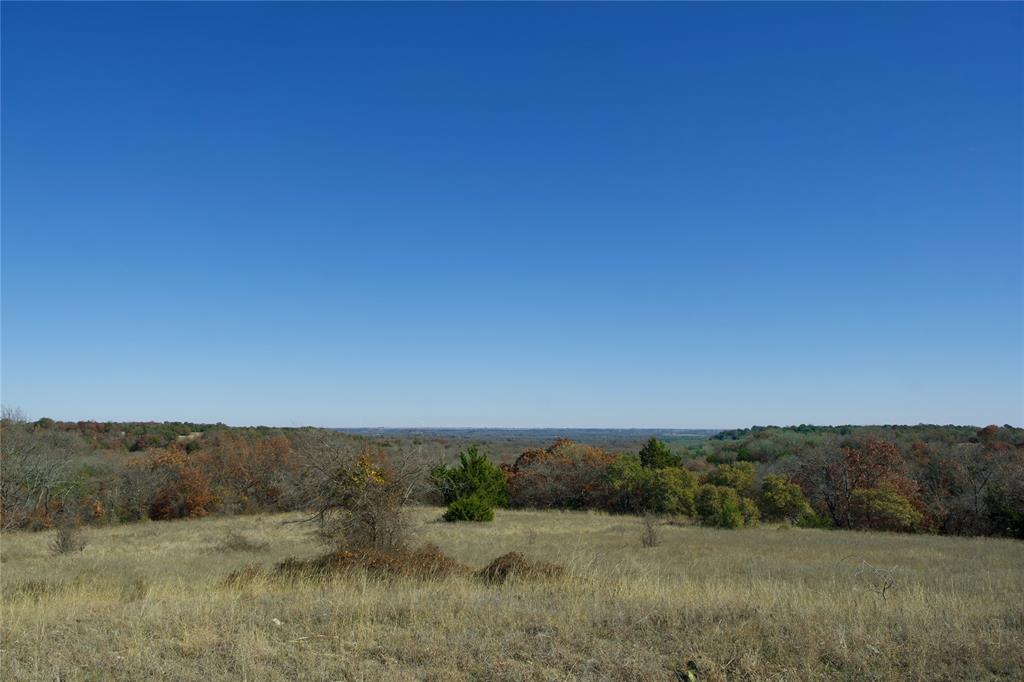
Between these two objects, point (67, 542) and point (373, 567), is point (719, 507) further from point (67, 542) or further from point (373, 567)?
point (67, 542)

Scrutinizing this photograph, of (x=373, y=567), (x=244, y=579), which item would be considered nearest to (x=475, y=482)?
(x=373, y=567)

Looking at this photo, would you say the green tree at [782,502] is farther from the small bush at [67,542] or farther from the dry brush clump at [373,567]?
the small bush at [67,542]

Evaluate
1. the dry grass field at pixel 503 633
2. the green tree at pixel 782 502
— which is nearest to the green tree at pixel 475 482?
the green tree at pixel 782 502

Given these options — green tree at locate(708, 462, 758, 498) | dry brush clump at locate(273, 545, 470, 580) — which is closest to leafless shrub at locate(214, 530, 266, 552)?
dry brush clump at locate(273, 545, 470, 580)

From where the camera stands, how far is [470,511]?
1565 inches

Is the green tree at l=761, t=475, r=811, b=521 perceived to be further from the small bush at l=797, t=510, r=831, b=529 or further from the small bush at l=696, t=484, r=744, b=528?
the small bush at l=696, t=484, r=744, b=528

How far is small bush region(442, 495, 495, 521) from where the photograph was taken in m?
39.7

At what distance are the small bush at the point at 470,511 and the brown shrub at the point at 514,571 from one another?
97.3ft

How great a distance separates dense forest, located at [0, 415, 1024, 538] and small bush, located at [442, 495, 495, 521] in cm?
9

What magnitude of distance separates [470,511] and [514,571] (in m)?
30.7

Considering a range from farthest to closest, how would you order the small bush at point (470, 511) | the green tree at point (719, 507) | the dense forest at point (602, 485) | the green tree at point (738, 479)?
the green tree at point (738, 479) < the small bush at point (470, 511) < the dense forest at point (602, 485) < the green tree at point (719, 507)

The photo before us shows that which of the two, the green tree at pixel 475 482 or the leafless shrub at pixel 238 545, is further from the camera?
the green tree at pixel 475 482

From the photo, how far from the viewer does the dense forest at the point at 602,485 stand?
118ft

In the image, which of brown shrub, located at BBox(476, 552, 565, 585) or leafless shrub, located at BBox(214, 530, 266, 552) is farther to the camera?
leafless shrub, located at BBox(214, 530, 266, 552)
